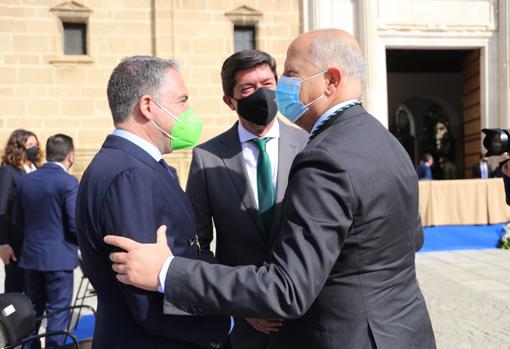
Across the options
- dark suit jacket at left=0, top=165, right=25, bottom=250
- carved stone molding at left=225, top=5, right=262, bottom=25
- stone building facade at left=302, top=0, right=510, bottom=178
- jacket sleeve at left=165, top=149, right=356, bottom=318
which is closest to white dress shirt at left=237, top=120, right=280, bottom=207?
jacket sleeve at left=165, top=149, right=356, bottom=318

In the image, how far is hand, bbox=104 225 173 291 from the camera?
1.38 meters

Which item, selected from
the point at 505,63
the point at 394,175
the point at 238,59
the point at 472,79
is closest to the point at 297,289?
the point at 394,175

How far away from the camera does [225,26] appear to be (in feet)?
43.0

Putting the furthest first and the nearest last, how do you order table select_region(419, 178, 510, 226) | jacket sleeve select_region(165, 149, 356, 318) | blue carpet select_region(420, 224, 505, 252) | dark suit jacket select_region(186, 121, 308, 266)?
table select_region(419, 178, 510, 226)
blue carpet select_region(420, 224, 505, 252)
dark suit jacket select_region(186, 121, 308, 266)
jacket sleeve select_region(165, 149, 356, 318)

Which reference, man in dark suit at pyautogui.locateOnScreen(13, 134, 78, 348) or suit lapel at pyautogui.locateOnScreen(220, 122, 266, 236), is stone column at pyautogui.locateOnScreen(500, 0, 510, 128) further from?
suit lapel at pyautogui.locateOnScreen(220, 122, 266, 236)

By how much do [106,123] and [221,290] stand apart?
471 inches

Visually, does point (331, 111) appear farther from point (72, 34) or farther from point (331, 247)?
point (72, 34)

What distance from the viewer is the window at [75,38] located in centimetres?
1268

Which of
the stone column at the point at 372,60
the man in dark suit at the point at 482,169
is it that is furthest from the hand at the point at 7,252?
the man in dark suit at the point at 482,169

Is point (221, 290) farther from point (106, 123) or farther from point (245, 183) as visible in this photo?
point (106, 123)

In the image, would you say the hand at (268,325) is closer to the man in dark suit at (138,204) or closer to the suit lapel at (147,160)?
the man in dark suit at (138,204)

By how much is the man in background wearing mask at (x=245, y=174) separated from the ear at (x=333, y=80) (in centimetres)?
70

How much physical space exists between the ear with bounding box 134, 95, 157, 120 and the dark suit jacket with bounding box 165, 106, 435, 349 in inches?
20.4

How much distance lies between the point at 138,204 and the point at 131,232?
0.08m
